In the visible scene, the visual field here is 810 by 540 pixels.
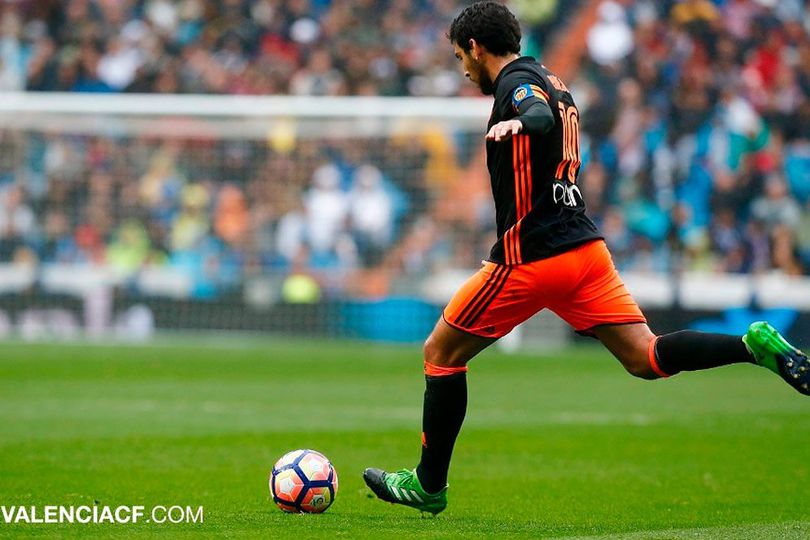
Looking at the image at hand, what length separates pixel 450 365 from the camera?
6738 mm

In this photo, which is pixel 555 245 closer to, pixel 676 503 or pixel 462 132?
pixel 676 503

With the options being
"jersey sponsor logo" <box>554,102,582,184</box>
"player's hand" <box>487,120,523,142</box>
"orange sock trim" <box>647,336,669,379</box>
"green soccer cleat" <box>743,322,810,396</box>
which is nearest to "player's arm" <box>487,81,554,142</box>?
"player's hand" <box>487,120,523,142</box>

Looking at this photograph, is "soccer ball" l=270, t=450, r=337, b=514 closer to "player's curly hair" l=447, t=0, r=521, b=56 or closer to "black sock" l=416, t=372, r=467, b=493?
"black sock" l=416, t=372, r=467, b=493

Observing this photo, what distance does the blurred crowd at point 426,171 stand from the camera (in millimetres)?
19984

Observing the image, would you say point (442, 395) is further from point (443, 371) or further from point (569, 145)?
point (569, 145)

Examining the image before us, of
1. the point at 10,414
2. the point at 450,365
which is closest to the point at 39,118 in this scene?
the point at 10,414

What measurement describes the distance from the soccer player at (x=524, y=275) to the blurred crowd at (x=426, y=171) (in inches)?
518

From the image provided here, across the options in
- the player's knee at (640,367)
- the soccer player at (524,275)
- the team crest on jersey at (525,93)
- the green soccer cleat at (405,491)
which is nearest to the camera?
the team crest on jersey at (525,93)

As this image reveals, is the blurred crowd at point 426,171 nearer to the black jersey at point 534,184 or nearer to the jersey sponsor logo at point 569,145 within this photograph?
the jersey sponsor logo at point 569,145

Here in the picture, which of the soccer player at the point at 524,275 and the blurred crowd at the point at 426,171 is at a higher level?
the blurred crowd at the point at 426,171

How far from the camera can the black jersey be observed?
6.54 metres

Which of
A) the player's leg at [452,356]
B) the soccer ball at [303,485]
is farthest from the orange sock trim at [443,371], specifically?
the soccer ball at [303,485]

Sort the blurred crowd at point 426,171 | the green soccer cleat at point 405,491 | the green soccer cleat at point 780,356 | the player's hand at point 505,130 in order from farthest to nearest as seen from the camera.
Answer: the blurred crowd at point 426,171 < the green soccer cleat at point 405,491 < the green soccer cleat at point 780,356 < the player's hand at point 505,130

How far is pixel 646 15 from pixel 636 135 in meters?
3.19
